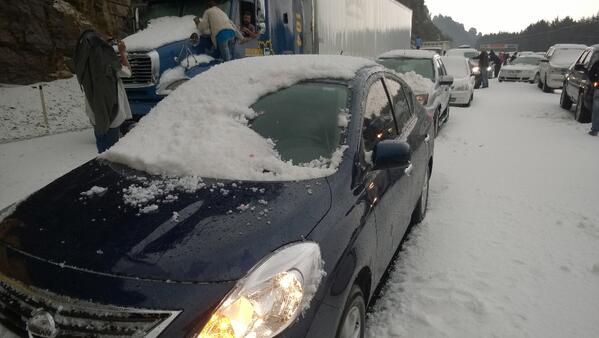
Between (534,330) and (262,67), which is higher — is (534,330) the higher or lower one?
the lower one

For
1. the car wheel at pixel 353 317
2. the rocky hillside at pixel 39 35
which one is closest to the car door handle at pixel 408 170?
the car wheel at pixel 353 317

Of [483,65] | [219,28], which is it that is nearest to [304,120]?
[219,28]

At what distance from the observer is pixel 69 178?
95.4 inches

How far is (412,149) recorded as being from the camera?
346cm

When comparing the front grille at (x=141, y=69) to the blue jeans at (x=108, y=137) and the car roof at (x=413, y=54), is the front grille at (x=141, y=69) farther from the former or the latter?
the car roof at (x=413, y=54)

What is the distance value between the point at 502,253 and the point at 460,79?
937 centimetres

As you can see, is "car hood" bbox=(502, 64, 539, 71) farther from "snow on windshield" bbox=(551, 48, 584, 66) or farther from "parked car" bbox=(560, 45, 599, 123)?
"parked car" bbox=(560, 45, 599, 123)

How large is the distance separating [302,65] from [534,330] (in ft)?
7.58

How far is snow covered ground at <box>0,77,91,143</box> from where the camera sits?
28.3ft

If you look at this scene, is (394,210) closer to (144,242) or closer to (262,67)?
(262,67)

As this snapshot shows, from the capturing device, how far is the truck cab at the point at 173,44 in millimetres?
7277

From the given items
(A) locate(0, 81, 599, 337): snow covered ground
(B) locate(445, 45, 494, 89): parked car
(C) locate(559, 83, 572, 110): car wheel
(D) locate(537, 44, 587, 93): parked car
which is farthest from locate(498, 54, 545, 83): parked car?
(A) locate(0, 81, 599, 337): snow covered ground

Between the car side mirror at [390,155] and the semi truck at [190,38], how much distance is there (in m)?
5.59

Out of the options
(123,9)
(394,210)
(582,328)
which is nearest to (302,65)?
(394,210)
